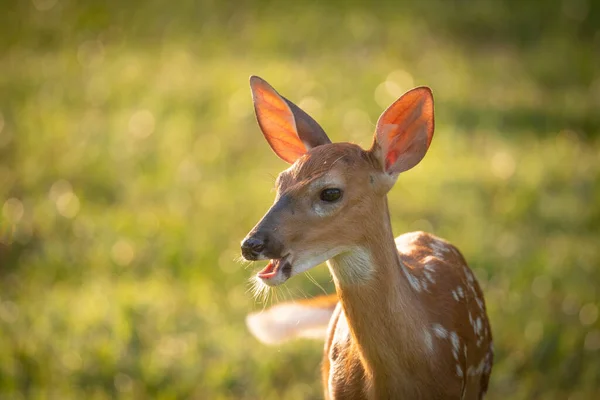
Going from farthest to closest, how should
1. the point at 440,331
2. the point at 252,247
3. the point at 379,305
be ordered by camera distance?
the point at 440,331
the point at 379,305
the point at 252,247

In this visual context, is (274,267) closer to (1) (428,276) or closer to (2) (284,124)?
(2) (284,124)

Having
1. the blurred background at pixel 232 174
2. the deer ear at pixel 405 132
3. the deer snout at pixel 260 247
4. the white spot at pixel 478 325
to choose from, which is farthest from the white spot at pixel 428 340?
the blurred background at pixel 232 174

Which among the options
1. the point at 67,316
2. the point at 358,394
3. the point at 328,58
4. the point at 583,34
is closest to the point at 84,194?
the point at 67,316

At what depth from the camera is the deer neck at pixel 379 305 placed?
12.6 feet

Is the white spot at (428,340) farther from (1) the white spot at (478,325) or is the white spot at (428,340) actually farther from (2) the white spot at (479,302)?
(2) the white spot at (479,302)

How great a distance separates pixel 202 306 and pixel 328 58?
17.4 ft

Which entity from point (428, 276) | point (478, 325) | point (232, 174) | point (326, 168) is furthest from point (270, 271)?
point (232, 174)

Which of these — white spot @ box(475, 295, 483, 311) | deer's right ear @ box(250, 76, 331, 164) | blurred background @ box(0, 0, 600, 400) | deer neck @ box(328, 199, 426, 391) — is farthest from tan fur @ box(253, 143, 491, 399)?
blurred background @ box(0, 0, 600, 400)

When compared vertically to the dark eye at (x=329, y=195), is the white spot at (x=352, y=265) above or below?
below

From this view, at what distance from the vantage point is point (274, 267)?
3.66 meters

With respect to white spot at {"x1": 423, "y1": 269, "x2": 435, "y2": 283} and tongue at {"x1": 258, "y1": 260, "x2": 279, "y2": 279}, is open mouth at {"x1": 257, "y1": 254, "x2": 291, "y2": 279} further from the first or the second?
white spot at {"x1": 423, "y1": 269, "x2": 435, "y2": 283}

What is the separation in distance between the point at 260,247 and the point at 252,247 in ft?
0.13

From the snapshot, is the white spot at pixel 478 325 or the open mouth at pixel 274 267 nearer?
the open mouth at pixel 274 267

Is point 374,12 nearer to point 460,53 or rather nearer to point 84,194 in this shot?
point 460,53
